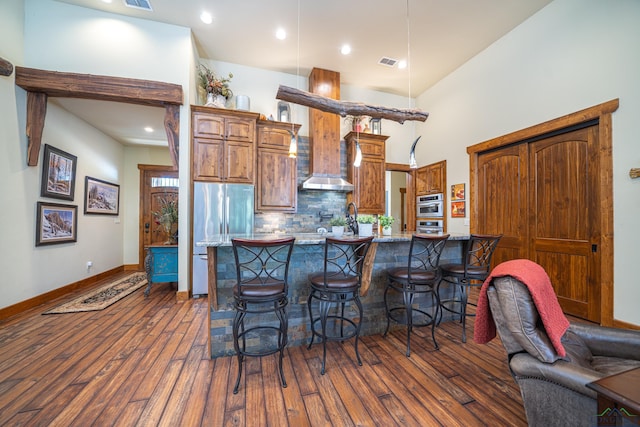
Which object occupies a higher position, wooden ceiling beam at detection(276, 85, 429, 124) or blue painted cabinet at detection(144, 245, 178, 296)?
wooden ceiling beam at detection(276, 85, 429, 124)

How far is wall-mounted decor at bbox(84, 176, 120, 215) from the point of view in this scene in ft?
14.7

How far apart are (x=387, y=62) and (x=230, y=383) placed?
5.32 m

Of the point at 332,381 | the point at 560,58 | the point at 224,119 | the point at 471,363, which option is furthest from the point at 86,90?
the point at 560,58

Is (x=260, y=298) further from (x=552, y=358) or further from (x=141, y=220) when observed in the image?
(x=141, y=220)

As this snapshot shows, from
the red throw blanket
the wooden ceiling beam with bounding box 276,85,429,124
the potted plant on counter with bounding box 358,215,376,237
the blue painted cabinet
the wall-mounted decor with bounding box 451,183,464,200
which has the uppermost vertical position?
the wooden ceiling beam with bounding box 276,85,429,124

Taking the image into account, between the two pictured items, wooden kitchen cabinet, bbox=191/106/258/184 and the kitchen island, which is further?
wooden kitchen cabinet, bbox=191/106/258/184

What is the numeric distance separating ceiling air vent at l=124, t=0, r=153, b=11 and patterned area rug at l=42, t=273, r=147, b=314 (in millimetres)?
4146

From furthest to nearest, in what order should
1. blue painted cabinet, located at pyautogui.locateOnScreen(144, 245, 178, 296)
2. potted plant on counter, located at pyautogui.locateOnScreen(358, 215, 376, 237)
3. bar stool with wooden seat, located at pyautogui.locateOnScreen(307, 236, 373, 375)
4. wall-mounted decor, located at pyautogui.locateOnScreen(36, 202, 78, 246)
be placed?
blue painted cabinet, located at pyautogui.locateOnScreen(144, 245, 178, 296) < wall-mounted decor, located at pyautogui.locateOnScreen(36, 202, 78, 246) < potted plant on counter, located at pyautogui.locateOnScreen(358, 215, 376, 237) < bar stool with wooden seat, located at pyautogui.locateOnScreen(307, 236, 373, 375)

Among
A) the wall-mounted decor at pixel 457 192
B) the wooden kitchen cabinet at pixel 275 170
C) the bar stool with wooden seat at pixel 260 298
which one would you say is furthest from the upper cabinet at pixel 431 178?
the bar stool with wooden seat at pixel 260 298

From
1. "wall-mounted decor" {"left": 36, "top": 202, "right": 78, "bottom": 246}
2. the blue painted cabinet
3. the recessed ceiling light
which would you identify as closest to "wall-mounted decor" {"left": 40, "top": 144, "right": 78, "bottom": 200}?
"wall-mounted decor" {"left": 36, "top": 202, "right": 78, "bottom": 246}

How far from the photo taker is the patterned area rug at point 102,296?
3.23m

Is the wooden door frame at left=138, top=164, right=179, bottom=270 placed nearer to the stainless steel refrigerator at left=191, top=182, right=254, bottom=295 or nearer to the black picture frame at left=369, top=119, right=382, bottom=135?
the stainless steel refrigerator at left=191, top=182, right=254, bottom=295

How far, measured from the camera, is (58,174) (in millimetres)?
3719

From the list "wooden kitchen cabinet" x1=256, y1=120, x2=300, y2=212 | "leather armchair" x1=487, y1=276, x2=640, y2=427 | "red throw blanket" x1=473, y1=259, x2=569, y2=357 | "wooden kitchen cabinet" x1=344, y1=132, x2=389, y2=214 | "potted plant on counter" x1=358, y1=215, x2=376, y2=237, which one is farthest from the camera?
"wooden kitchen cabinet" x1=344, y1=132, x2=389, y2=214
